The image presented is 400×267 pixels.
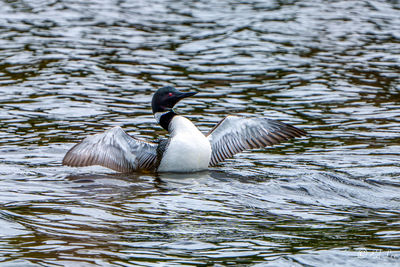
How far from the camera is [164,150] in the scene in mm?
8617

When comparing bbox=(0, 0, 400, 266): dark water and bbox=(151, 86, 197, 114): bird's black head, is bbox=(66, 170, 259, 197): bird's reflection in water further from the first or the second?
bbox=(151, 86, 197, 114): bird's black head

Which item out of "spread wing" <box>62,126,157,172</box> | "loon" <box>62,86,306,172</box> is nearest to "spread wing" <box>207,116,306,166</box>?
"loon" <box>62,86,306,172</box>

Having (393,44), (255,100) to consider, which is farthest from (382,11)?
(255,100)

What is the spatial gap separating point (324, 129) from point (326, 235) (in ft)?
15.6

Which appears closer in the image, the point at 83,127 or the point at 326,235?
the point at 326,235

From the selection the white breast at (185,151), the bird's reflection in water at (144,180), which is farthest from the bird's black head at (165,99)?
the bird's reflection in water at (144,180)

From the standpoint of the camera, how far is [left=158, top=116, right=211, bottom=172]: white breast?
27.9ft

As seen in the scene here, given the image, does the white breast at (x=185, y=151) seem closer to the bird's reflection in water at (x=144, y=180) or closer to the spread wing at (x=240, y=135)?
the bird's reflection in water at (x=144, y=180)

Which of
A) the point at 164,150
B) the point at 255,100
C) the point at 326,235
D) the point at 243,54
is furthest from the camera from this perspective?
the point at 243,54

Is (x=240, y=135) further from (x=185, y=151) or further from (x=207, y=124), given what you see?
(x=207, y=124)

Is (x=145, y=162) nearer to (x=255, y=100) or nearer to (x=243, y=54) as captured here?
(x=255, y=100)

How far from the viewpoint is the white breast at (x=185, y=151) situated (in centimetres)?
850

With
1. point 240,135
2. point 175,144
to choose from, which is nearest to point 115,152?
point 175,144

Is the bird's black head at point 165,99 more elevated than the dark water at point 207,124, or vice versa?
the bird's black head at point 165,99
